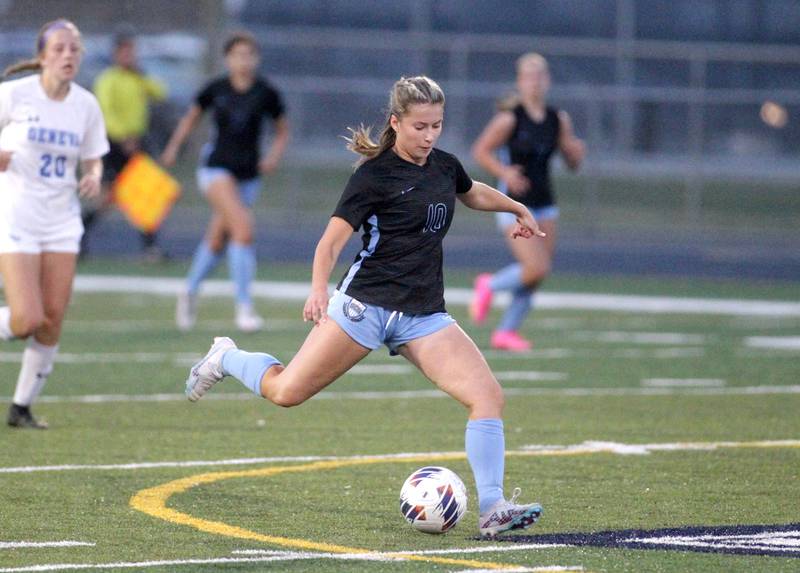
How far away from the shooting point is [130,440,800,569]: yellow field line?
6648 millimetres

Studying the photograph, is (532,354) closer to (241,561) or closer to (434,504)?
(434,504)

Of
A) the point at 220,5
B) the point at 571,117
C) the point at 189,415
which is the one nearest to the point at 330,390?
the point at 189,415

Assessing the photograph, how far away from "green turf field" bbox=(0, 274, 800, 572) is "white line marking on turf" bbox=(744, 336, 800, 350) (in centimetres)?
8

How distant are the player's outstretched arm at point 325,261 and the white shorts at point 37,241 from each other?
10.2 ft

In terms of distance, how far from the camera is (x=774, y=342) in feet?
51.2

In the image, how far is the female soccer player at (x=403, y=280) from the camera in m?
7.30

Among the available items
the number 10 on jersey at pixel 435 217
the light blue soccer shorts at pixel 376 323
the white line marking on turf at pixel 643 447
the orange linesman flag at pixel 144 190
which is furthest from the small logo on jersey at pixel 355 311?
the orange linesman flag at pixel 144 190

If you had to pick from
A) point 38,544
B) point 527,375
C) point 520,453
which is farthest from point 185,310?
point 38,544

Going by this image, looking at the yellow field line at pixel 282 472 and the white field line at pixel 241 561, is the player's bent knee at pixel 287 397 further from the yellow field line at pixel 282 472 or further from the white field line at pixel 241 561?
the white field line at pixel 241 561

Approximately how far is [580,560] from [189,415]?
4.92m

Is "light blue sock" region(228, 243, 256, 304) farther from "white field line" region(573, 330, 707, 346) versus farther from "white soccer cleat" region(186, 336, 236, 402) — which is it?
"white soccer cleat" region(186, 336, 236, 402)

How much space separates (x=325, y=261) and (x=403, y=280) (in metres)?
0.39

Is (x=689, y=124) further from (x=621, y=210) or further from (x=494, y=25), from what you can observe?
(x=494, y=25)

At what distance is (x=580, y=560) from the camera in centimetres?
647
